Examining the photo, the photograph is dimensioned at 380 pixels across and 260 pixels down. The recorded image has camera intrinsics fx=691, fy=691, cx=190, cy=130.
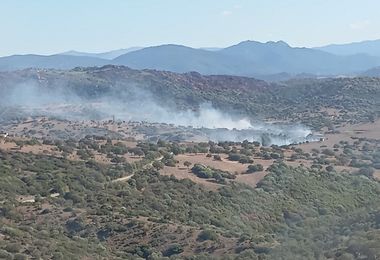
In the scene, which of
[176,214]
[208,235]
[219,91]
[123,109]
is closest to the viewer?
[208,235]

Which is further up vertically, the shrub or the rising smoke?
the shrub

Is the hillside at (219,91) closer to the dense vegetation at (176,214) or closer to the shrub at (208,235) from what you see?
the dense vegetation at (176,214)

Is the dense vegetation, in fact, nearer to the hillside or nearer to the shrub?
the shrub

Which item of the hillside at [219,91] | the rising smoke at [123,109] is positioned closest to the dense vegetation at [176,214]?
the rising smoke at [123,109]

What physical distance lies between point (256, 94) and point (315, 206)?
126317 mm

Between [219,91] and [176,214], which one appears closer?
[176,214]

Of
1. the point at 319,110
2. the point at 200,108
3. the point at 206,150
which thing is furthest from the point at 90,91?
the point at 206,150

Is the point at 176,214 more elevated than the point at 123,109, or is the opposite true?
the point at 176,214

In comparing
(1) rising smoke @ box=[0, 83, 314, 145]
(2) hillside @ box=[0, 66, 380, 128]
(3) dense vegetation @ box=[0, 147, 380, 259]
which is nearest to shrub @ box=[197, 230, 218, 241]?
(3) dense vegetation @ box=[0, 147, 380, 259]

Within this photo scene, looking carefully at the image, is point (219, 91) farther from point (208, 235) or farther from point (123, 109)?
point (208, 235)

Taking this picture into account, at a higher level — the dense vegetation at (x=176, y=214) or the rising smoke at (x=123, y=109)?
the dense vegetation at (x=176, y=214)

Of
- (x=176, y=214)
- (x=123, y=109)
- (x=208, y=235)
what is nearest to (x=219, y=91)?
(x=123, y=109)

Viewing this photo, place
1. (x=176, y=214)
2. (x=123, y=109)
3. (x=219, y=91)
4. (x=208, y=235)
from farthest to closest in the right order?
(x=219, y=91) → (x=123, y=109) → (x=176, y=214) → (x=208, y=235)

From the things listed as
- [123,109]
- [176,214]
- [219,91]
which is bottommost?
[123,109]
